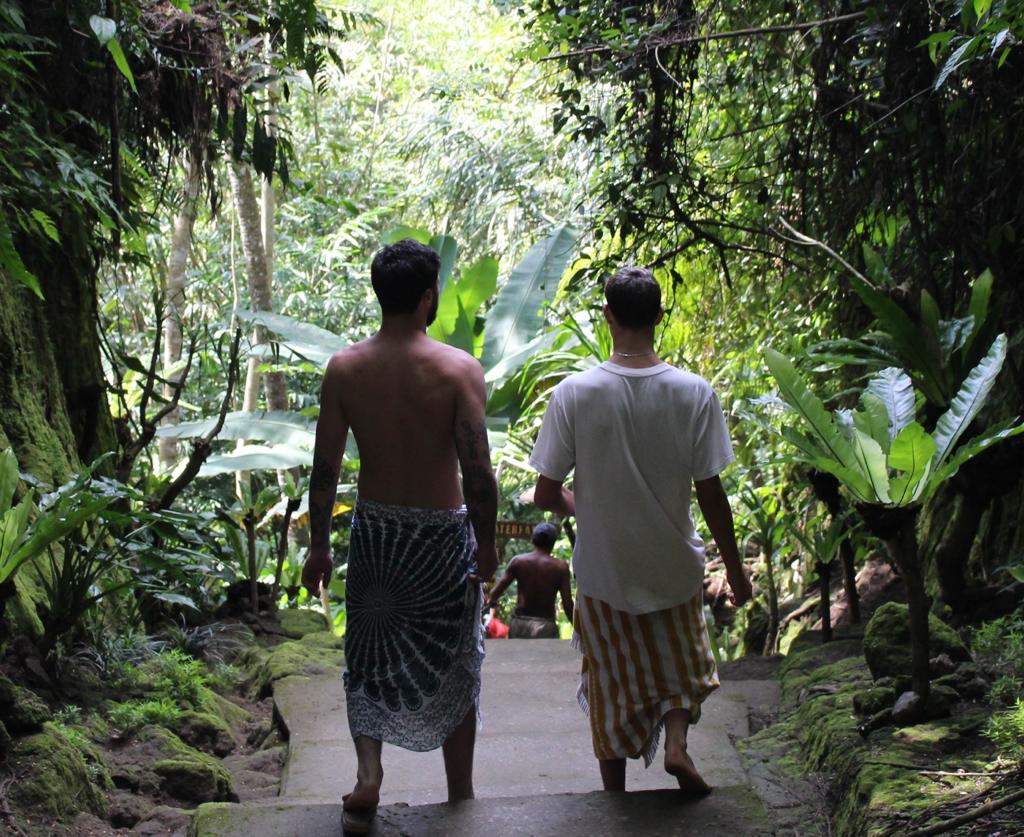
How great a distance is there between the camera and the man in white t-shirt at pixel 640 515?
3.03 metres

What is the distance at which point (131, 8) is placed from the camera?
487cm

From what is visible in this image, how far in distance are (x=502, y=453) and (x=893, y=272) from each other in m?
4.31

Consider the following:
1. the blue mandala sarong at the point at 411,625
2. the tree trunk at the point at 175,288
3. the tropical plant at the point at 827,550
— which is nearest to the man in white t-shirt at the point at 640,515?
the blue mandala sarong at the point at 411,625

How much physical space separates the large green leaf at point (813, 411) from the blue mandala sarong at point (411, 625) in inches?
42.5

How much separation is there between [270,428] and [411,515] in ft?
18.3

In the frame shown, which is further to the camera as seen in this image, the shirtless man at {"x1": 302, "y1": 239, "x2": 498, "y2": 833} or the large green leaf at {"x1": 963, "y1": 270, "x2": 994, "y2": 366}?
the large green leaf at {"x1": 963, "y1": 270, "x2": 994, "y2": 366}

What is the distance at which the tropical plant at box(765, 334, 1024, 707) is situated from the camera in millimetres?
3213

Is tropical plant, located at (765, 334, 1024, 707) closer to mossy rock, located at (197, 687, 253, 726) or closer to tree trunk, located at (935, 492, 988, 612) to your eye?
tree trunk, located at (935, 492, 988, 612)

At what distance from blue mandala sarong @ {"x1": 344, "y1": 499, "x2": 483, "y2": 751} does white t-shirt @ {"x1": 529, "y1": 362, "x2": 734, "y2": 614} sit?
1.18 feet

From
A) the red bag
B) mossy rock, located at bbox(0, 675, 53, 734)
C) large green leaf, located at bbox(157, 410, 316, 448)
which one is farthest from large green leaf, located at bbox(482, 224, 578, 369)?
mossy rock, located at bbox(0, 675, 53, 734)

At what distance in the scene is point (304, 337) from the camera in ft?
28.7

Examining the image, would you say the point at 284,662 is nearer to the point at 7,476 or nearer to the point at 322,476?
the point at 7,476

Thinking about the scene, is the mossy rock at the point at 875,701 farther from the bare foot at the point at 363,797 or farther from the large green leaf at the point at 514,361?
the large green leaf at the point at 514,361

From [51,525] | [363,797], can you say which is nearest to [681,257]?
[51,525]
